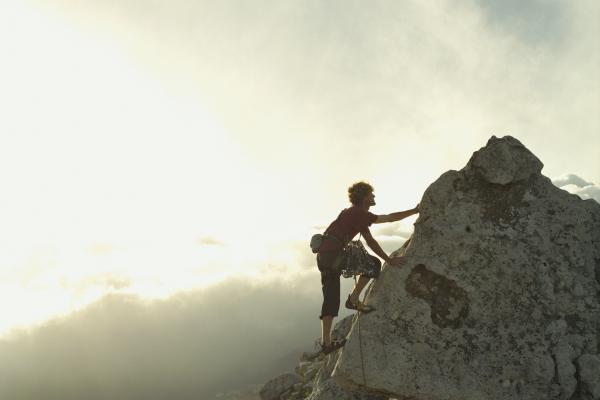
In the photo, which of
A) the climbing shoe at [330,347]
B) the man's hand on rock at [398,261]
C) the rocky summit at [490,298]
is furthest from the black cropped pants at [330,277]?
the climbing shoe at [330,347]

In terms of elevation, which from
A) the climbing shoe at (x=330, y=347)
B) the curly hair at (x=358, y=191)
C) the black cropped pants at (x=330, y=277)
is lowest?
the climbing shoe at (x=330, y=347)

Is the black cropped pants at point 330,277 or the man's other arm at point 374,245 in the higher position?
the man's other arm at point 374,245

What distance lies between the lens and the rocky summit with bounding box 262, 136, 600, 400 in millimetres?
10789

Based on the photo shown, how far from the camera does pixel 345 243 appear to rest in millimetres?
12148

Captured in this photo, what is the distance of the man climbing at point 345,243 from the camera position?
1188 centimetres

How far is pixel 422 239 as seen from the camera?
39.6 ft

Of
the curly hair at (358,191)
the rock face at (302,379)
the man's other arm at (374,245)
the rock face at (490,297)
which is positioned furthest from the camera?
the rock face at (302,379)

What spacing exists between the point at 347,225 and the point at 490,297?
4.27 m

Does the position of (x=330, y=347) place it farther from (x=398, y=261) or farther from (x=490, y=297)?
(x=490, y=297)

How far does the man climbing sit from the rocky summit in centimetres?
38

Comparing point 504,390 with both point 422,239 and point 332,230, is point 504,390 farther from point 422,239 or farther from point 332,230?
point 332,230

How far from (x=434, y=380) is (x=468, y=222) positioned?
433 centimetres

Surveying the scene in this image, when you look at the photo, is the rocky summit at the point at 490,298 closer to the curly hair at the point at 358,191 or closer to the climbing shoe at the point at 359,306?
the climbing shoe at the point at 359,306

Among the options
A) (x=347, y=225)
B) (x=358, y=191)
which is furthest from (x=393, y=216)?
(x=347, y=225)
